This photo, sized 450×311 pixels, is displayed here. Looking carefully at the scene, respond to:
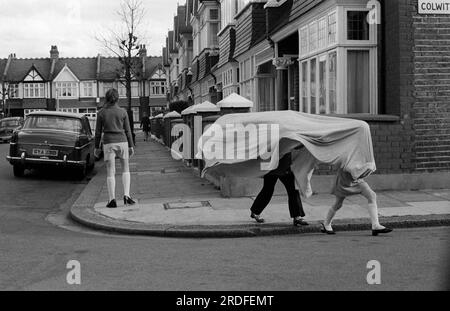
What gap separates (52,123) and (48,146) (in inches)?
51.7

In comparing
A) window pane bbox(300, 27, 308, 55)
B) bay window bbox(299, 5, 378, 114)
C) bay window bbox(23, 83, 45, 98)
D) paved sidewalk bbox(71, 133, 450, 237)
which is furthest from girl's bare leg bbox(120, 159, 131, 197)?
bay window bbox(23, 83, 45, 98)

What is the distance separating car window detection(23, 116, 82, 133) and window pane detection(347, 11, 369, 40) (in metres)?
7.75

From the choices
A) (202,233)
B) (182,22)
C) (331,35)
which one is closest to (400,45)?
(331,35)

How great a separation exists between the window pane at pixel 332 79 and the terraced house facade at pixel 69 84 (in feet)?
230

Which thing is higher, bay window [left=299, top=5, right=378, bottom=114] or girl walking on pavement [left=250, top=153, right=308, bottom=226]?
bay window [left=299, top=5, right=378, bottom=114]

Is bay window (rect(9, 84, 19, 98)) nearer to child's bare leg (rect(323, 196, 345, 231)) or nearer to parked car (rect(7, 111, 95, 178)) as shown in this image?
parked car (rect(7, 111, 95, 178))

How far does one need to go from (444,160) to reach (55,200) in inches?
297

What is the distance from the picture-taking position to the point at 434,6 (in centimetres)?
1151

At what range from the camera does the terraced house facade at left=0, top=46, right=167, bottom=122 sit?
271ft

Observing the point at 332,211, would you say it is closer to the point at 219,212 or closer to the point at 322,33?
the point at 219,212

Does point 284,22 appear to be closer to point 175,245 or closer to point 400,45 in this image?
point 400,45

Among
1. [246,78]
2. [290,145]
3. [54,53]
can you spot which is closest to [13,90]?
[54,53]

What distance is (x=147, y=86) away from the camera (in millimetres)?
86125

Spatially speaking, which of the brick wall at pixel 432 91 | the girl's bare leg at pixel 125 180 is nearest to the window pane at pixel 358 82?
the brick wall at pixel 432 91
